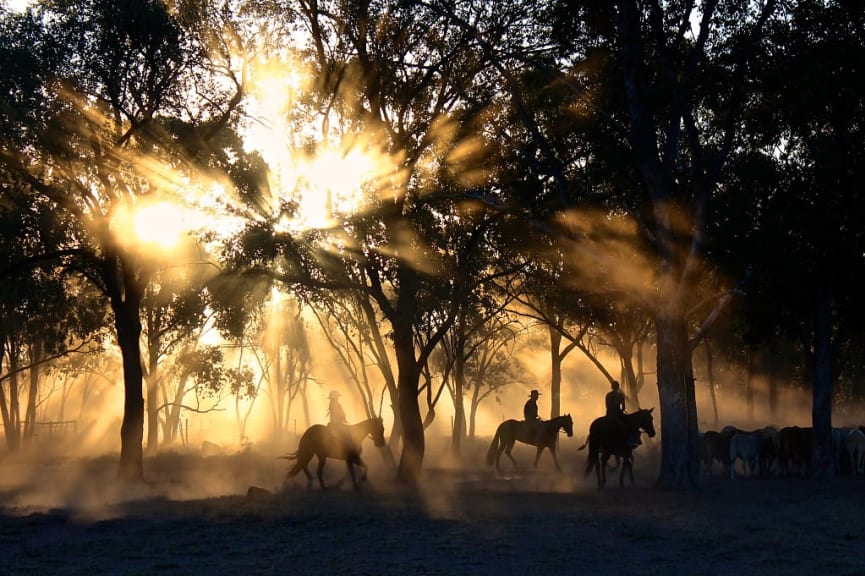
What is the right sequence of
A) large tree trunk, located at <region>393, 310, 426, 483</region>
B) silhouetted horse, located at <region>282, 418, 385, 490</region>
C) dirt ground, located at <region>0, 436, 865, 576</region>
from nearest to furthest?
dirt ground, located at <region>0, 436, 865, 576</region>
silhouetted horse, located at <region>282, 418, 385, 490</region>
large tree trunk, located at <region>393, 310, 426, 483</region>

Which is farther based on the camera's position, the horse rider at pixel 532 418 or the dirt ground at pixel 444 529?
the horse rider at pixel 532 418

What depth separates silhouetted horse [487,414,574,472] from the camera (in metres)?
34.1

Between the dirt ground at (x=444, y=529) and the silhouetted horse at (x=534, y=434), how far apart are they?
283 centimetres

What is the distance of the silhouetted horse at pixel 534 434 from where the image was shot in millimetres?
34125

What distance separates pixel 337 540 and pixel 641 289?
37.9 feet

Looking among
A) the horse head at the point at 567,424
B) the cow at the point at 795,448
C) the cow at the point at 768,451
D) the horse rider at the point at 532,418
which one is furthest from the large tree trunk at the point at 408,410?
the cow at the point at 795,448

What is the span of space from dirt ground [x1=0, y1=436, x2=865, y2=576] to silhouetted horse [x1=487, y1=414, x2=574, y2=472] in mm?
2835

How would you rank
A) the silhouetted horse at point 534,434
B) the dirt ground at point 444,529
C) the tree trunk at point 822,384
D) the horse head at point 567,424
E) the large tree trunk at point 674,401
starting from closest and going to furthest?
1. the dirt ground at point 444,529
2. the large tree trunk at point 674,401
3. the tree trunk at point 822,384
4. the horse head at point 567,424
5. the silhouetted horse at point 534,434

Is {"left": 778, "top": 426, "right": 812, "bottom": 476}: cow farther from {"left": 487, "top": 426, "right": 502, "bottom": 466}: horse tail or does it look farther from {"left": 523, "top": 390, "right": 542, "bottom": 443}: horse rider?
{"left": 487, "top": 426, "right": 502, "bottom": 466}: horse tail

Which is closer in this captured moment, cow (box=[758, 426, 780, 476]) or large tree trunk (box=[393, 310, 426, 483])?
large tree trunk (box=[393, 310, 426, 483])

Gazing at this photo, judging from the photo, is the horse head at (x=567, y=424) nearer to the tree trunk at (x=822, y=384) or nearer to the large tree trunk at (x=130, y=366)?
the tree trunk at (x=822, y=384)

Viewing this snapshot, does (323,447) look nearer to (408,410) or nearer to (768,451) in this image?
(408,410)

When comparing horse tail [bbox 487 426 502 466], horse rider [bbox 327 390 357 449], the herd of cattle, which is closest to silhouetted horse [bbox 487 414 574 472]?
horse tail [bbox 487 426 502 466]

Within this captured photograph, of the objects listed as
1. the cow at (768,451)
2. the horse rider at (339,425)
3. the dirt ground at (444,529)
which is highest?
the horse rider at (339,425)
